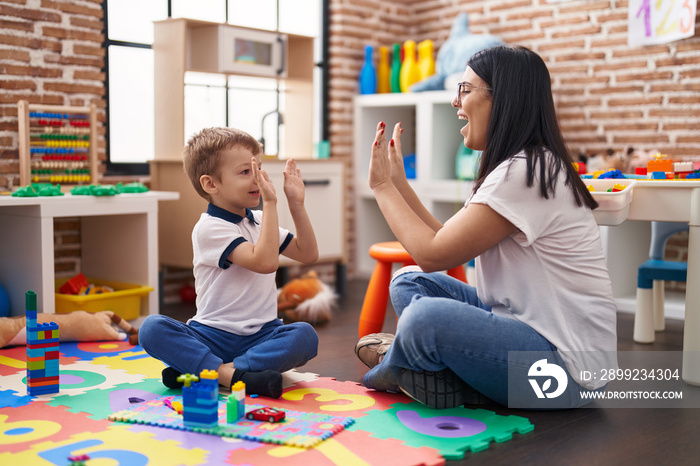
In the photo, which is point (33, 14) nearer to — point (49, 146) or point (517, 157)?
point (49, 146)

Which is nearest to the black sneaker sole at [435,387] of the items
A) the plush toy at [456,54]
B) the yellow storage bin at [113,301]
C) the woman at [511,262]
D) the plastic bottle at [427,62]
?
the woman at [511,262]

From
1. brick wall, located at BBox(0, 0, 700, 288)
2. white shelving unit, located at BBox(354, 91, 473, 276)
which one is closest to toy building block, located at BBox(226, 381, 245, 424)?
brick wall, located at BBox(0, 0, 700, 288)

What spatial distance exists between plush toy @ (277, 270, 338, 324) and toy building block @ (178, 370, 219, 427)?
1523 millimetres

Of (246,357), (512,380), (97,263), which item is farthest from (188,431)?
(97,263)

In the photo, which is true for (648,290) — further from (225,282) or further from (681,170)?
(225,282)

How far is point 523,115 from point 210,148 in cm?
93

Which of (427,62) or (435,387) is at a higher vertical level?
(427,62)

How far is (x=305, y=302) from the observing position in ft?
11.3

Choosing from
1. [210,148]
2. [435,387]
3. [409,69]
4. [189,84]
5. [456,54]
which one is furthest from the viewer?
[409,69]

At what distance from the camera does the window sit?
12.7 feet

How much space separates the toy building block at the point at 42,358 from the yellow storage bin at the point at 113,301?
0.96 m

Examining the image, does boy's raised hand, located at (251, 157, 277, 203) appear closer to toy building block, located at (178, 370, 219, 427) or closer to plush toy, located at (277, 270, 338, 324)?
toy building block, located at (178, 370, 219, 427)

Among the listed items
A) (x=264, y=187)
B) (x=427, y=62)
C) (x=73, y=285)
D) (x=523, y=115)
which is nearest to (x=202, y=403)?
(x=264, y=187)

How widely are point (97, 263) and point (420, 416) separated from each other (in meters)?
2.11
